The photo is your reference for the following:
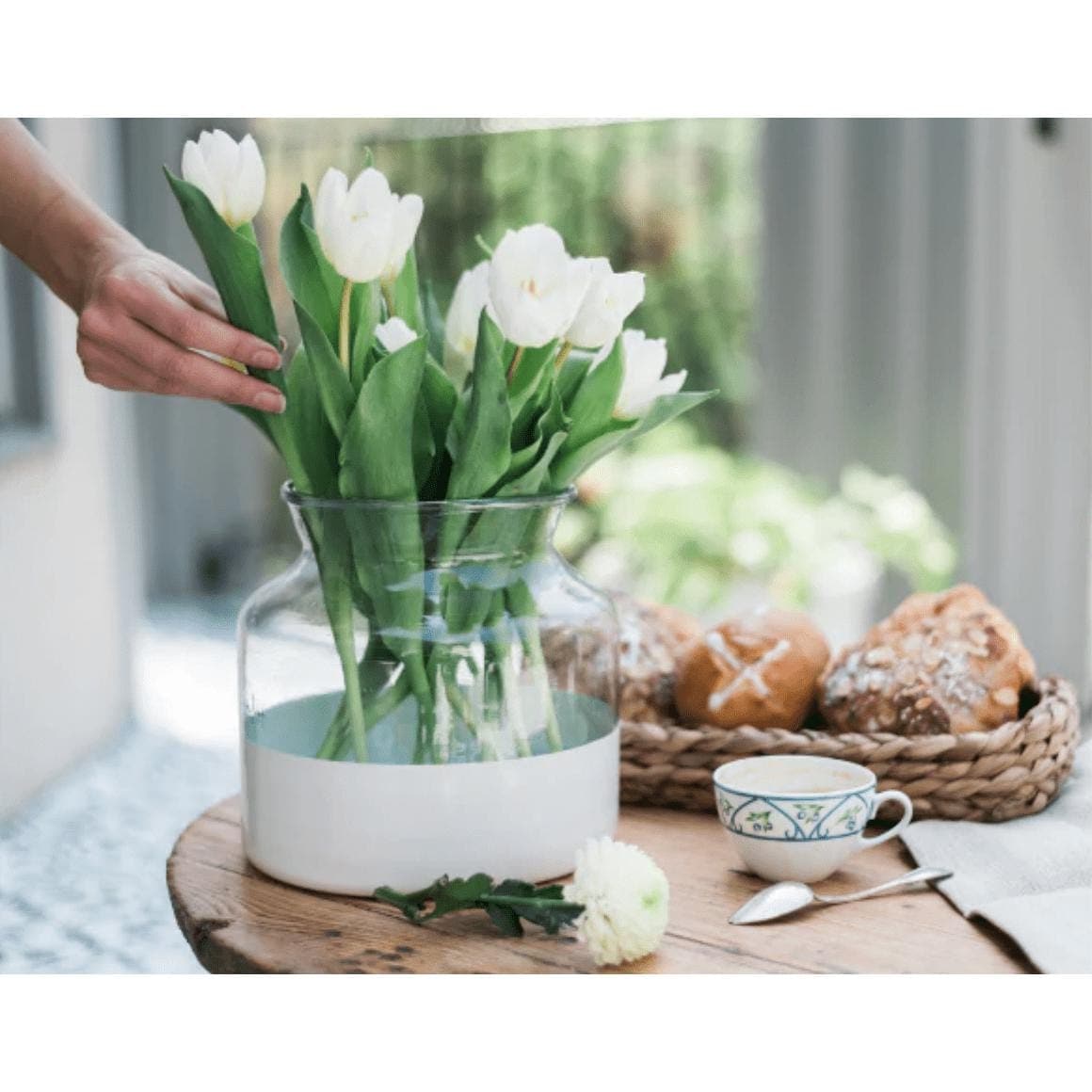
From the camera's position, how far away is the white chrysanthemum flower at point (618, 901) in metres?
0.78

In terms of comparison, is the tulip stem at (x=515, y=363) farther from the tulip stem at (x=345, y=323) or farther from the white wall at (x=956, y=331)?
the white wall at (x=956, y=331)

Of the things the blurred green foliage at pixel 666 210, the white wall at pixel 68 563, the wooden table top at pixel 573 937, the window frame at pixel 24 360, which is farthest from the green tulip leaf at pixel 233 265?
the blurred green foliage at pixel 666 210

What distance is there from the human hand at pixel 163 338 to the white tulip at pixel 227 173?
0.23 feet

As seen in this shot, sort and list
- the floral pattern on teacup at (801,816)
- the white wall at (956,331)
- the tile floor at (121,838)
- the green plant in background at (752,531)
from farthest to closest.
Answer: the green plant in background at (752,531)
the white wall at (956,331)
the tile floor at (121,838)
the floral pattern on teacup at (801,816)

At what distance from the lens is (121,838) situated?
2662mm

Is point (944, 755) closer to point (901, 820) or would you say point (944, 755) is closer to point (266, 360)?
point (901, 820)

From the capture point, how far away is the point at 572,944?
32.2 inches

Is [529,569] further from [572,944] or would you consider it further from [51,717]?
[51,717]

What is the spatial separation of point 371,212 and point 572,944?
17.6 inches

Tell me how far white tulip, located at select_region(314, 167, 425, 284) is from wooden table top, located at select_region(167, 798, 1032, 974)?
40cm

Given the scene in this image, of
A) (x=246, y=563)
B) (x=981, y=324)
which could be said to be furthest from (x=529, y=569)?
(x=246, y=563)

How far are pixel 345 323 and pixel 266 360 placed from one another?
57 millimetres

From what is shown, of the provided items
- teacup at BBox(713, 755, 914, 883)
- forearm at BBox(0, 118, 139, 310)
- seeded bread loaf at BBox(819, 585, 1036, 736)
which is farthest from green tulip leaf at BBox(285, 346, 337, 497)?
seeded bread loaf at BBox(819, 585, 1036, 736)

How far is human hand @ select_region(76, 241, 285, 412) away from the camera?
852 mm
